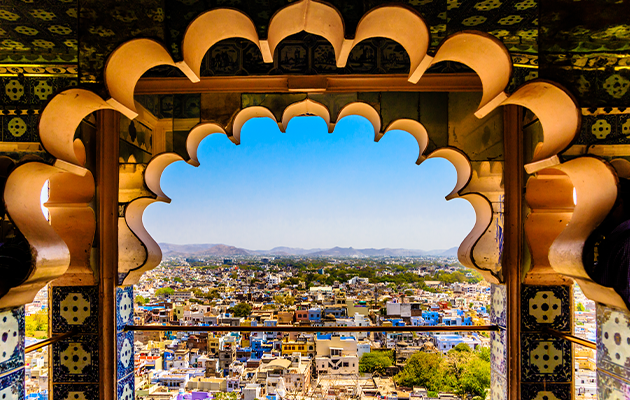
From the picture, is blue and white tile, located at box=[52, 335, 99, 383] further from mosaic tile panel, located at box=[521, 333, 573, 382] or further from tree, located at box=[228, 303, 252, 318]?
mosaic tile panel, located at box=[521, 333, 573, 382]

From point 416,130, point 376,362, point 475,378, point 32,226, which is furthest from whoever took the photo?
point 376,362

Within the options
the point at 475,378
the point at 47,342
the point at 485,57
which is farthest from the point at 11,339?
the point at 475,378

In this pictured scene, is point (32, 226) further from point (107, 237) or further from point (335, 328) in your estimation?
point (335, 328)

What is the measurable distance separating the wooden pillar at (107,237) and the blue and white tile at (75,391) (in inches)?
2.8

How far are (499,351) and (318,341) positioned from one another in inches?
61.2

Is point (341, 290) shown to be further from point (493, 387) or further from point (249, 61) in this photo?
point (249, 61)

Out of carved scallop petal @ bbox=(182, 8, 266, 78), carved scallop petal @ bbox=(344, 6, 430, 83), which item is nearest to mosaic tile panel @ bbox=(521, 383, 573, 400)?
carved scallop petal @ bbox=(344, 6, 430, 83)

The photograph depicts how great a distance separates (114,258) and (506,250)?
280 centimetres

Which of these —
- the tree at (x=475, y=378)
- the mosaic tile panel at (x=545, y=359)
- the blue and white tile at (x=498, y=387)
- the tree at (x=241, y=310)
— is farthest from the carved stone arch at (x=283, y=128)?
the tree at (x=241, y=310)

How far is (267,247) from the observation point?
7004 millimetres

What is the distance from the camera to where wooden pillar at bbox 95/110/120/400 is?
243cm

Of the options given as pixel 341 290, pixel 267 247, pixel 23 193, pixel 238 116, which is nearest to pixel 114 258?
pixel 23 193

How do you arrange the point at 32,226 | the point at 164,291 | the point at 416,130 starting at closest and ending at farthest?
the point at 32,226, the point at 416,130, the point at 164,291

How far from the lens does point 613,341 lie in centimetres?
171
